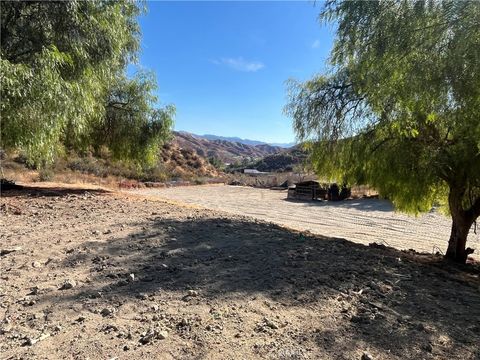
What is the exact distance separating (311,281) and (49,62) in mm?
5076

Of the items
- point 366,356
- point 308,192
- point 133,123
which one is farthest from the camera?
point 308,192

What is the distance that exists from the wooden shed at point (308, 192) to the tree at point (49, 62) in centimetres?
2072

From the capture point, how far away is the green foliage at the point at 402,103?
4711mm

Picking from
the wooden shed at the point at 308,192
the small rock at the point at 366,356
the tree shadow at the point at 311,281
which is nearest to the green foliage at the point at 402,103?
the tree shadow at the point at 311,281

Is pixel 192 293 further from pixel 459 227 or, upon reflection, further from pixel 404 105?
pixel 459 227

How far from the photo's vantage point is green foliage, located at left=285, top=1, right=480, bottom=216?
4.71 meters

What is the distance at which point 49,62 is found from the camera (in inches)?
239

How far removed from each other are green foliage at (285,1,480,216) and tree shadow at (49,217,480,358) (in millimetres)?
2215

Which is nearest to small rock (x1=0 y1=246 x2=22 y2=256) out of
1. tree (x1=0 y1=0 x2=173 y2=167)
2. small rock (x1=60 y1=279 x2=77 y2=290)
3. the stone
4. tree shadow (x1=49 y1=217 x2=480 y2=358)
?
tree shadow (x1=49 y1=217 x2=480 y2=358)

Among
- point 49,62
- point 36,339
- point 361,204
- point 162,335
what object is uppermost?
point 49,62

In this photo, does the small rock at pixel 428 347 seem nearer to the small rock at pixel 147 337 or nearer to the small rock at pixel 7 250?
the small rock at pixel 147 337

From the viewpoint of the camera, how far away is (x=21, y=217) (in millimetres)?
7488

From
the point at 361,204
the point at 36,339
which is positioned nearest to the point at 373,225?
the point at 361,204

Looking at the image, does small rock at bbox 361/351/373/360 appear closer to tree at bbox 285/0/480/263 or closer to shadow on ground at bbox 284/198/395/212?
tree at bbox 285/0/480/263
